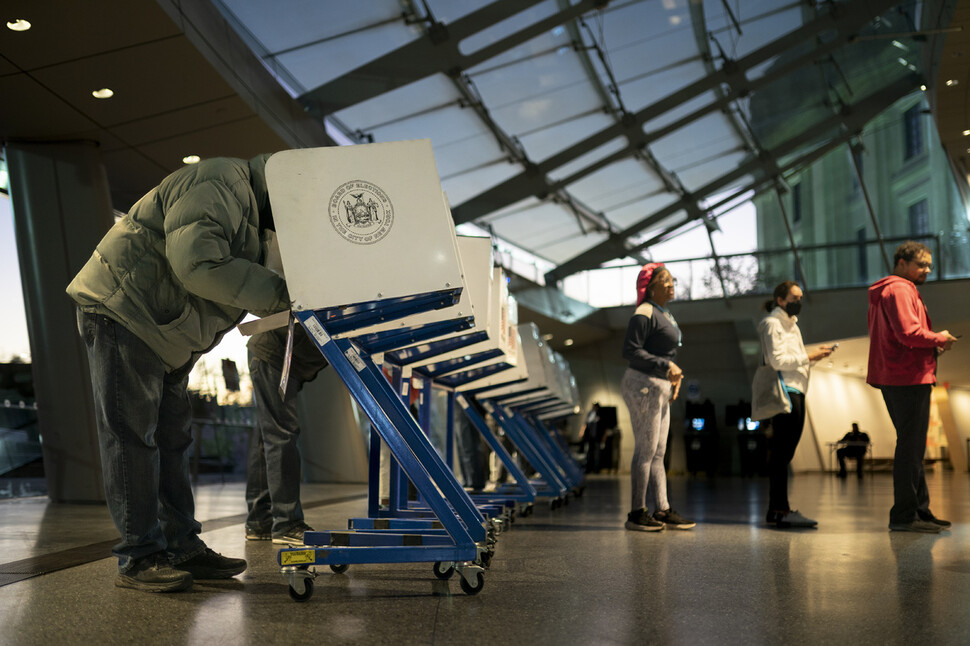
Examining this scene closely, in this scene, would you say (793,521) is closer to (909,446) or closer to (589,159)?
(909,446)

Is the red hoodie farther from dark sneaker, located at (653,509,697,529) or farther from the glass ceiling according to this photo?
the glass ceiling

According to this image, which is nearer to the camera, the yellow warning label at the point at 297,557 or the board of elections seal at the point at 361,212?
the yellow warning label at the point at 297,557

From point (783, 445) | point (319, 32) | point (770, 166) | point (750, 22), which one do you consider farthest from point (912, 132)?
point (783, 445)

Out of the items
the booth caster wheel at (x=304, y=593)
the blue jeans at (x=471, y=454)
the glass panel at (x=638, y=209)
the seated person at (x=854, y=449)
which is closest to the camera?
the booth caster wheel at (x=304, y=593)

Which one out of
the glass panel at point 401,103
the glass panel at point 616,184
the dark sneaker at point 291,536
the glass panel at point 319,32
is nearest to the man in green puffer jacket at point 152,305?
the dark sneaker at point 291,536

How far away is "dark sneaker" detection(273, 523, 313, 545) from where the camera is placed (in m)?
3.60

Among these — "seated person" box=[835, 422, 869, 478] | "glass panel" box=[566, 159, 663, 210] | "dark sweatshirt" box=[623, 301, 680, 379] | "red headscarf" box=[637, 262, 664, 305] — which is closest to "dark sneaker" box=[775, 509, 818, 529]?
"dark sweatshirt" box=[623, 301, 680, 379]

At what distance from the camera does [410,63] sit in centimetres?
899

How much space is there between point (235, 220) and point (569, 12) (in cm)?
776

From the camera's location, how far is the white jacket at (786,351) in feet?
16.5

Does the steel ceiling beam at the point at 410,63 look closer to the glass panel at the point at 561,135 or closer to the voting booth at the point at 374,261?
the glass panel at the point at 561,135

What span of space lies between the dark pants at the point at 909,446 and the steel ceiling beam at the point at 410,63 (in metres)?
5.71

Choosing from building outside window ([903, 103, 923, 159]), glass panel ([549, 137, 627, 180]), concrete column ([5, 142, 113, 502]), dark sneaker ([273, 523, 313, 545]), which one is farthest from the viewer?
building outside window ([903, 103, 923, 159])

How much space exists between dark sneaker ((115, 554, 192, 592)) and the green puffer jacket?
595 millimetres
